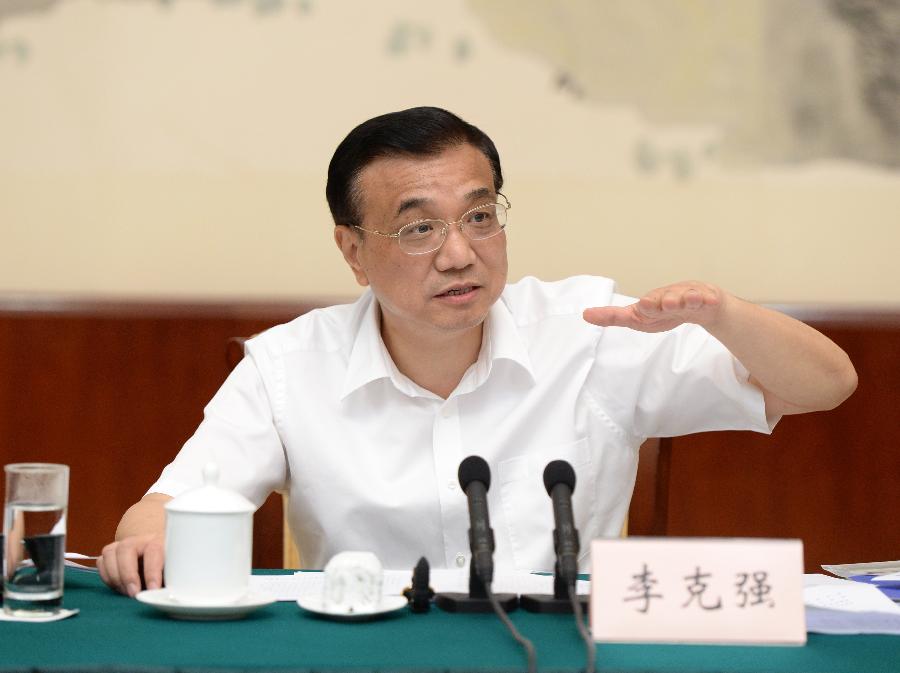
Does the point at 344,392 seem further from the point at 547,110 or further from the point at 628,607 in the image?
the point at 547,110

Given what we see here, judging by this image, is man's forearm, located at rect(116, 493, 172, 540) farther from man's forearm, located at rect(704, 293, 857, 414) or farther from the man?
man's forearm, located at rect(704, 293, 857, 414)

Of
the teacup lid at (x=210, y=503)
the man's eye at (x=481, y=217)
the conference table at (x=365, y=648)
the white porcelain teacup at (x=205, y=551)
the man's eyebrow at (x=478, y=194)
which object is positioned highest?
the man's eyebrow at (x=478, y=194)

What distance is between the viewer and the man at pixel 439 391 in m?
2.03

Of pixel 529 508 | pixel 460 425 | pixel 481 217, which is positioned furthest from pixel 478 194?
pixel 529 508

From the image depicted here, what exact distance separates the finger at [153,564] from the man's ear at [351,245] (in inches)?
32.8

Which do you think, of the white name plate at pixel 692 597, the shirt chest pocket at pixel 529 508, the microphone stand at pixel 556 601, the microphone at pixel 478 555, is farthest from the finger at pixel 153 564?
the shirt chest pocket at pixel 529 508

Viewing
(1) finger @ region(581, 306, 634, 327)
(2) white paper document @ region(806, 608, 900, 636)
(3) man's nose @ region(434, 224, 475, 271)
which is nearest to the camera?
(2) white paper document @ region(806, 608, 900, 636)

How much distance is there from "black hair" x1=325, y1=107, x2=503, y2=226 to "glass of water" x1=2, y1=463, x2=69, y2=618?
98cm

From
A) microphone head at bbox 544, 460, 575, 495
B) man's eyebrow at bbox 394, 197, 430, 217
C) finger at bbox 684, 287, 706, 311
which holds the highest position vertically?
man's eyebrow at bbox 394, 197, 430, 217

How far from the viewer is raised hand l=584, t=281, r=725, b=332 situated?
1693mm

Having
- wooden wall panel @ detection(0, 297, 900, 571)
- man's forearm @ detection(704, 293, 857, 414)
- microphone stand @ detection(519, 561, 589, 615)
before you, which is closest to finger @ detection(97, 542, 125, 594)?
microphone stand @ detection(519, 561, 589, 615)

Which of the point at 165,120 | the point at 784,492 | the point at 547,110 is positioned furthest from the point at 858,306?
the point at 165,120

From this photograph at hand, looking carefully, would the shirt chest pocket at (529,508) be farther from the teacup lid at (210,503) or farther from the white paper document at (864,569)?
the teacup lid at (210,503)

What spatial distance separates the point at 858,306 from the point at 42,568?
2.36m
